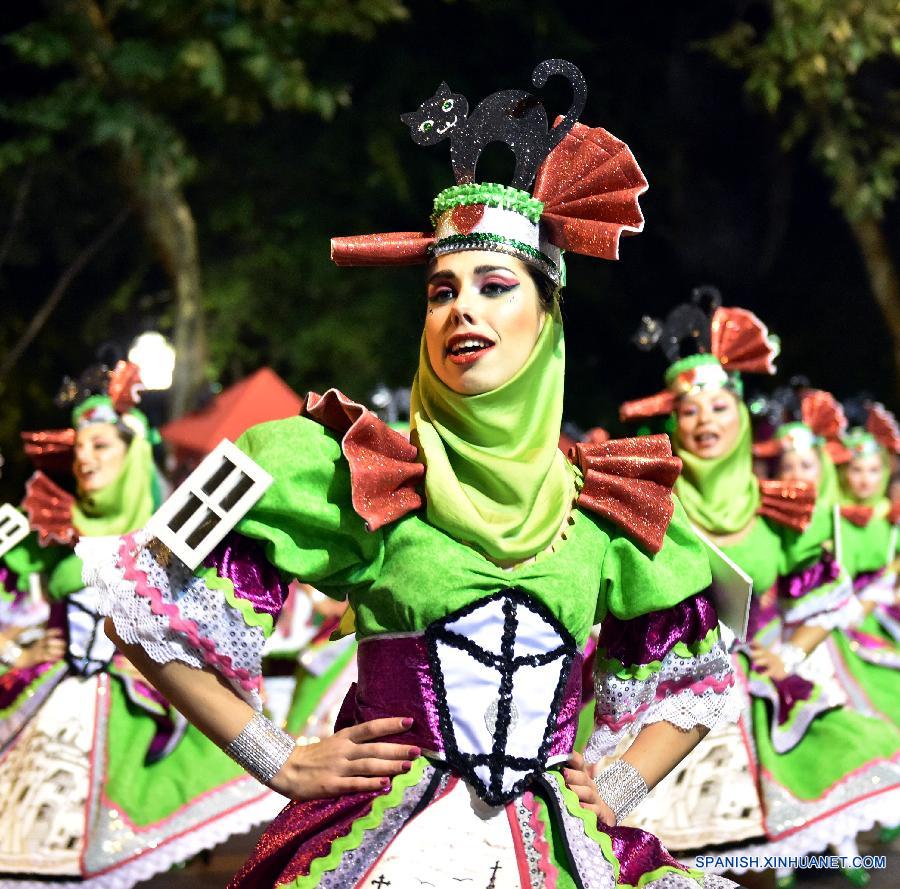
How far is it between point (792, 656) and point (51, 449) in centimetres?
288

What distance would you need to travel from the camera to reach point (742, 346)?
6.13 meters

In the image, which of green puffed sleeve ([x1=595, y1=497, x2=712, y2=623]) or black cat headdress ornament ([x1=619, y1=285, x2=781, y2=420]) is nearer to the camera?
green puffed sleeve ([x1=595, y1=497, x2=712, y2=623])

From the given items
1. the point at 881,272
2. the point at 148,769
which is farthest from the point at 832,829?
the point at 881,272

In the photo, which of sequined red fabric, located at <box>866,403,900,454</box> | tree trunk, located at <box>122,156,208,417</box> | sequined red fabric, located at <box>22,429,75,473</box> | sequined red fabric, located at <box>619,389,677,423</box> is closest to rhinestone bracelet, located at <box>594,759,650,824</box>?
sequined red fabric, located at <box>619,389,677,423</box>

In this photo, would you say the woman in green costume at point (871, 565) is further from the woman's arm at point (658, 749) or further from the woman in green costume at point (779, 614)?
the woman's arm at point (658, 749)

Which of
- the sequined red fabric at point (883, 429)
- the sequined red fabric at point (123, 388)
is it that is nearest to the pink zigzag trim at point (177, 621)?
the sequined red fabric at point (123, 388)

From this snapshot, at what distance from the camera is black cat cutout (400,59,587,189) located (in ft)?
→ 9.79

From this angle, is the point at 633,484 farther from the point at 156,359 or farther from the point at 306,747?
the point at 156,359

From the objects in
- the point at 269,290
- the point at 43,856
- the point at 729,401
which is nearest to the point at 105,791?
the point at 43,856

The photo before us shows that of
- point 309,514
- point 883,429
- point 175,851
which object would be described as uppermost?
point 883,429

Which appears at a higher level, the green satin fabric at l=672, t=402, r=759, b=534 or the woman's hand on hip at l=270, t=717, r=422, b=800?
the green satin fabric at l=672, t=402, r=759, b=534

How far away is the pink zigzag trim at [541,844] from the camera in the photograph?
261 centimetres

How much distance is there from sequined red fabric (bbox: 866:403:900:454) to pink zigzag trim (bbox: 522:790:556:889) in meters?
7.97

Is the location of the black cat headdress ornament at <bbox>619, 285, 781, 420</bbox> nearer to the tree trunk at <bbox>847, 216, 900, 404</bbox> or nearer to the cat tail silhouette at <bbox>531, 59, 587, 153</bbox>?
the cat tail silhouette at <bbox>531, 59, 587, 153</bbox>
